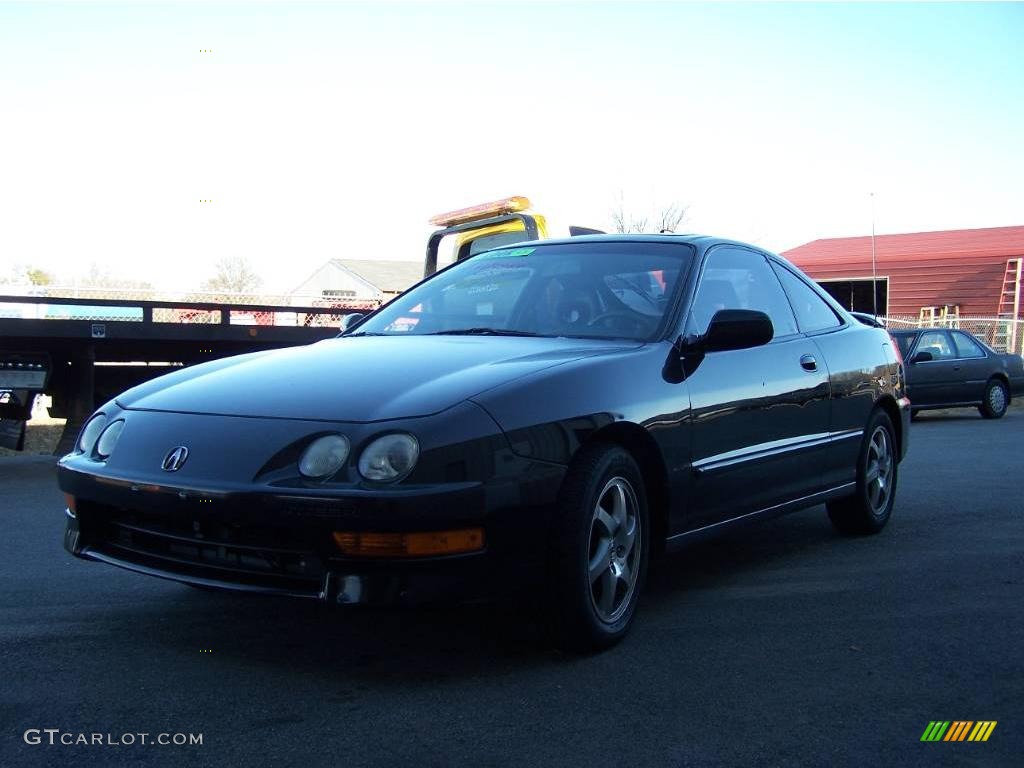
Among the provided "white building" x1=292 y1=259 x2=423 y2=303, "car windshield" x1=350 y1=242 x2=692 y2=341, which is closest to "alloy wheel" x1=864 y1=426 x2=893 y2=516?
"car windshield" x1=350 y1=242 x2=692 y2=341

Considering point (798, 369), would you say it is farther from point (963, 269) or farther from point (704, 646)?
point (963, 269)

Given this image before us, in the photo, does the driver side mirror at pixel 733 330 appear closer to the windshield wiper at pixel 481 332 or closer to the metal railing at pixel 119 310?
the windshield wiper at pixel 481 332

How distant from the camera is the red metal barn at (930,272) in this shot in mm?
30547

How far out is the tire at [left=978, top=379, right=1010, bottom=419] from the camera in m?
16.2

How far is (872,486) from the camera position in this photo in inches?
238

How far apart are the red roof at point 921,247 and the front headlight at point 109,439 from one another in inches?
1209

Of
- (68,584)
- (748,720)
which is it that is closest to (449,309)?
(68,584)

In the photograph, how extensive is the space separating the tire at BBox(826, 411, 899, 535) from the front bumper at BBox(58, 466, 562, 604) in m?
2.91

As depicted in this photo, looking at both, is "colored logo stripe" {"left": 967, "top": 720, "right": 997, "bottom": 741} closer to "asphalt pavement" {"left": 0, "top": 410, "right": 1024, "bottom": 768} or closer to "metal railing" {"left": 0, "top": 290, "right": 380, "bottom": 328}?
"asphalt pavement" {"left": 0, "top": 410, "right": 1024, "bottom": 768}

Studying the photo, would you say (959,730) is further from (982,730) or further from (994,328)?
(994,328)

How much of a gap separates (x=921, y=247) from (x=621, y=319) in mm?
31479

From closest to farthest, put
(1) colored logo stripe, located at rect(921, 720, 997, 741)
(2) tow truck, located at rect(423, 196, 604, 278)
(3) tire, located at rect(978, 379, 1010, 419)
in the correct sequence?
(1) colored logo stripe, located at rect(921, 720, 997, 741)
(2) tow truck, located at rect(423, 196, 604, 278)
(3) tire, located at rect(978, 379, 1010, 419)

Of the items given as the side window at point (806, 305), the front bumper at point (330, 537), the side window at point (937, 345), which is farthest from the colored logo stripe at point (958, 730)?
the side window at point (937, 345)

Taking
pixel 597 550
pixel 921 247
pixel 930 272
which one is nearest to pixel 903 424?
pixel 597 550
